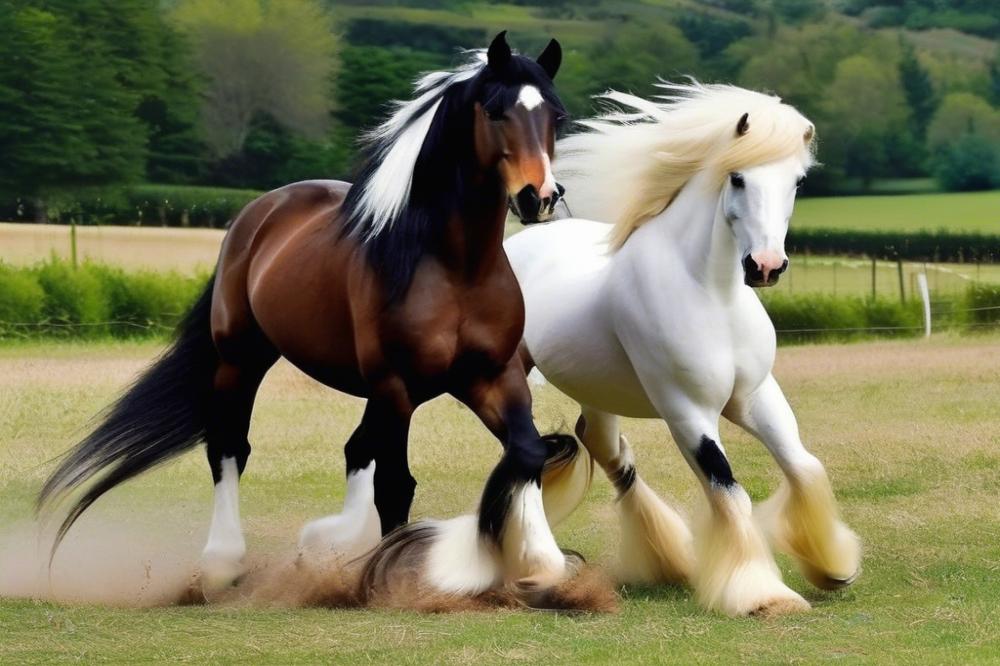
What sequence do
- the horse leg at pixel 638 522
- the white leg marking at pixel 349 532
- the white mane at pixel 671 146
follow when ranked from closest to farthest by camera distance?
the white mane at pixel 671 146
the white leg marking at pixel 349 532
the horse leg at pixel 638 522

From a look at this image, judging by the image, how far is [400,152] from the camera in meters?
6.13

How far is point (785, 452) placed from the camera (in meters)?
6.24

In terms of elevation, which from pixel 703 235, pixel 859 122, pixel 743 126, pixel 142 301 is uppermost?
pixel 743 126

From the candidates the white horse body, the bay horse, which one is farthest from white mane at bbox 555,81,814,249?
the bay horse

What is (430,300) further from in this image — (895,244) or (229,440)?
(895,244)

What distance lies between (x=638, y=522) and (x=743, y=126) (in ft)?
5.71

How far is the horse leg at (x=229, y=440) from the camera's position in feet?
22.8

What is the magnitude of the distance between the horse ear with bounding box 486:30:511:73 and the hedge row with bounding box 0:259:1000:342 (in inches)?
703

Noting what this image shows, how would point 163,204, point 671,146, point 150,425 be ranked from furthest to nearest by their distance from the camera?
point 163,204
point 150,425
point 671,146

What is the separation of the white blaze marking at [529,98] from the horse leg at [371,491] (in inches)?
45.8

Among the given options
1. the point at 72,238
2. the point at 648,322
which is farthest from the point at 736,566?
the point at 72,238

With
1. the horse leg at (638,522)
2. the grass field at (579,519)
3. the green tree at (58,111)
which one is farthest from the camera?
the green tree at (58,111)

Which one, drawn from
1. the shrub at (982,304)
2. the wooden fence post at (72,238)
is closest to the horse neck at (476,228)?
the shrub at (982,304)

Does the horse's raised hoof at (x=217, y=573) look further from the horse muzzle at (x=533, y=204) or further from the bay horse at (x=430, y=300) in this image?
the horse muzzle at (x=533, y=204)
